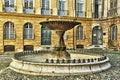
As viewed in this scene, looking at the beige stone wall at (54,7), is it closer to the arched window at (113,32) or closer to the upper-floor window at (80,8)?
the upper-floor window at (80,8)

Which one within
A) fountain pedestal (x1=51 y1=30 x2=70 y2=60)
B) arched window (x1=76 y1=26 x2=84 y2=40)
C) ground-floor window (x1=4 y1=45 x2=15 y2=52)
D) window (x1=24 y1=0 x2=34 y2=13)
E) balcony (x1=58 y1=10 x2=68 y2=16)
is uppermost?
window (x1=24 y1=0 x2=34 y2=13)

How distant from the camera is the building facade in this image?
21.3m

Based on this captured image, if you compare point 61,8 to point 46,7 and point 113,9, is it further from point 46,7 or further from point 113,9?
point 113,9

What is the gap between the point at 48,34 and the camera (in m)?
23.2

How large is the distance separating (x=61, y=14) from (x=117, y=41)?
749cm

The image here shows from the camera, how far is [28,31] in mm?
22219

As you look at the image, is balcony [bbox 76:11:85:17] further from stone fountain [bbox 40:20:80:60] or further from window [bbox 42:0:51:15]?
stone fountain [bbox 40:20:80:60]

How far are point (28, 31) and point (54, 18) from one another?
3555mm

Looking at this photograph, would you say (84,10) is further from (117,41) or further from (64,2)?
(117,41)

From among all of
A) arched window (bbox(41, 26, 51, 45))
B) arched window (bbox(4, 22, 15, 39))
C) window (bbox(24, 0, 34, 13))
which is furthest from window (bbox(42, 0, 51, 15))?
arched window (bbox(4, 22, 15, 39))

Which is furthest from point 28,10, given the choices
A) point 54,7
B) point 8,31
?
point 8,31

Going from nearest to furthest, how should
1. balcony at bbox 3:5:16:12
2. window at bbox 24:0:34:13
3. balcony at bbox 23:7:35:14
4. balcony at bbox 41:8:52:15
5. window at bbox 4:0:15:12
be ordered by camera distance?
balcony at bbox 3:5:16:12, window at bbox 4:0:15:12, balcony at bbox 23:7:35:14, window at bbox 24:0:34:13, balcony at bbox 41:8:52:15

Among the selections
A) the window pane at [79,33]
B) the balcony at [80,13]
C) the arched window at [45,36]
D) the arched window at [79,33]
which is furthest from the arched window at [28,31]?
the balcony at [80,13]

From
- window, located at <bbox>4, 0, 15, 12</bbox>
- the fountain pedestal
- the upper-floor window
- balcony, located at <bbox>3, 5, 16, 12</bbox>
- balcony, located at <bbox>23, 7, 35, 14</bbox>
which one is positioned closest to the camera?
the fountain pedestal
